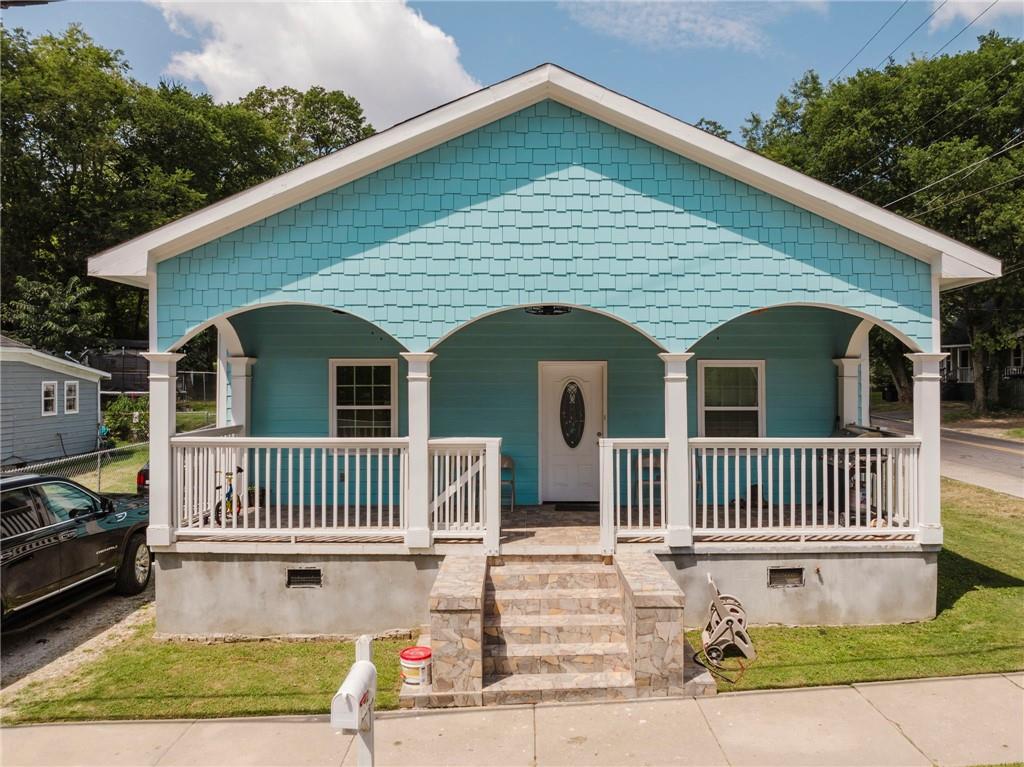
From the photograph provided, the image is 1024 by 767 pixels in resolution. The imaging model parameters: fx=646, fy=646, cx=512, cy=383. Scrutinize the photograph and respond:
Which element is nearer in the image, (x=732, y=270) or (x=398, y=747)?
(x=398, y=747)

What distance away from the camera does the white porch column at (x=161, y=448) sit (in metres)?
6.66

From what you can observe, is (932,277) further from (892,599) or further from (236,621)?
(236,621)

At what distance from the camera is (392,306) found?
6.81 metres

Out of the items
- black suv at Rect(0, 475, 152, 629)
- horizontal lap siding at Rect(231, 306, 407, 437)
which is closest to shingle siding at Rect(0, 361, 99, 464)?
black suv at Rect(0, 475, 152, 629)

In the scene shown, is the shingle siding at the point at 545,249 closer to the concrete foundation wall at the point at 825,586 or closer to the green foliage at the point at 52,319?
the concrete foundation wall at the point at 825,586

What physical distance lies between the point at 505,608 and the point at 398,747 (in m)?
1.77

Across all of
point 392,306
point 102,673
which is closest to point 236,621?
point 102,673

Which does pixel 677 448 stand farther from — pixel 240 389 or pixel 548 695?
pixel 240 389

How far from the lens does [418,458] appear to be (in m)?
6.72

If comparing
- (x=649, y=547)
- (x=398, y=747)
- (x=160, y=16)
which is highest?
(x=160, y=16)

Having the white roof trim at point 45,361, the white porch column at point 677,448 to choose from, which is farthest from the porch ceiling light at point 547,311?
the white roof trim at point 45,361

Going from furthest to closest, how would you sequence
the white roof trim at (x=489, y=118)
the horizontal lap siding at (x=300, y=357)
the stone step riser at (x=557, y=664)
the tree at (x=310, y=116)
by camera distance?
1. the tree at (x=310, y=116)
2. the horizontal lap siding at (x=300, y=357)
3. the white roof trim at (x=489, y=118)
4. the stone step riser at (x=557, y=664)

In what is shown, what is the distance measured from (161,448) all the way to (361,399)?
9.69 feet

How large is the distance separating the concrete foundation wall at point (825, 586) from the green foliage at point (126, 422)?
20847 millimetres
